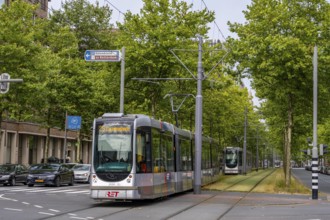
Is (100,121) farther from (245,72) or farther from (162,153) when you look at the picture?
(245,72)

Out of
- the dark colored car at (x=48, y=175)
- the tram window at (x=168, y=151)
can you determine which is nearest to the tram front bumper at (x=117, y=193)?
the tram window at (x=168, y=151)

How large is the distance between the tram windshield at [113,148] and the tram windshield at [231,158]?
47875mm

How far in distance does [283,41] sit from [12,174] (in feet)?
59.4

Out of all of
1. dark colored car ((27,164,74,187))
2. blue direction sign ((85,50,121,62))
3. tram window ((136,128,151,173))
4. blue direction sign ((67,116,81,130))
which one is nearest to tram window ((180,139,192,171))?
blue direction sign ((85,50,121,62))

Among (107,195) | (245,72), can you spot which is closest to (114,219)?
(107,195)

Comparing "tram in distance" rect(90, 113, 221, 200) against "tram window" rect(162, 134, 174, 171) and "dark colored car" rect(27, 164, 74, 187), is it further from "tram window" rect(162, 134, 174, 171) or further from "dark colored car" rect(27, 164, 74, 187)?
"dark colored car" rect(27, 164, 74, 187)

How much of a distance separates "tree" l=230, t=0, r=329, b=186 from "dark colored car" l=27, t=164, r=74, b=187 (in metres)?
12.9

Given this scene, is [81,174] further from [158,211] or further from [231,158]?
[231,158]

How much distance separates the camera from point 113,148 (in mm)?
20766

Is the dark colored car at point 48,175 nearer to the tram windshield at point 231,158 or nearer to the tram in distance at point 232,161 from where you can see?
the tram in distance at point 232,161

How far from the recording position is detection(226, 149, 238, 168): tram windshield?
6762cm

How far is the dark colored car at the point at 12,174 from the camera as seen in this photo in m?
34.5

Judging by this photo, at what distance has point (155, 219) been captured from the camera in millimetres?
15844

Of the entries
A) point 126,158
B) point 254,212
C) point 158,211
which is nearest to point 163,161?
point 126,158
